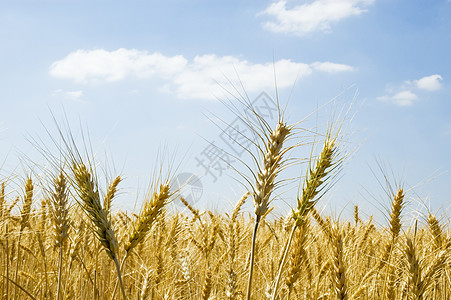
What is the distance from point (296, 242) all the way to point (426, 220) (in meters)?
2.22

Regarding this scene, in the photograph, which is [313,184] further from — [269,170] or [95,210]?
[95,210]

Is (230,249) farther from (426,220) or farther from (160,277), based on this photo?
(426,220)

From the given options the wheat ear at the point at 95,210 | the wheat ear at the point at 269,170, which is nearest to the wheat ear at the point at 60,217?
the wheat ear at the point at 95,210

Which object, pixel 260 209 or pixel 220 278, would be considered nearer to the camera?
pixel 260 209

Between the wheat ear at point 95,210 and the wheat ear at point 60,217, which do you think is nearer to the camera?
the wheat ear at point 95,210

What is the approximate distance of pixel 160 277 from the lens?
3.57m

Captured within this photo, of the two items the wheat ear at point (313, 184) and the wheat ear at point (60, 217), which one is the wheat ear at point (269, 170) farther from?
the wheat ear at point (60, 217)

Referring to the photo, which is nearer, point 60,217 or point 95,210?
point 95,210

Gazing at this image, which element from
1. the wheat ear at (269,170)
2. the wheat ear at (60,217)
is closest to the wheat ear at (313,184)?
the wheat ear at (269,170)

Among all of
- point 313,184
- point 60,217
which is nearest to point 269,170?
point 313,184

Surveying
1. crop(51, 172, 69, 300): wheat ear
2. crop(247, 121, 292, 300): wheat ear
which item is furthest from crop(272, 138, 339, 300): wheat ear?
crop(51, 172, 69, 300): wheat ear

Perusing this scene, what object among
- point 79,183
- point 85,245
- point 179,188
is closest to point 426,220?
point 179,188

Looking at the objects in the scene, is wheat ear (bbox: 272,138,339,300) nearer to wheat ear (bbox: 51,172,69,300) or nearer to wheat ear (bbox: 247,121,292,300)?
wheat ear (bbox: 247,121,292,300)

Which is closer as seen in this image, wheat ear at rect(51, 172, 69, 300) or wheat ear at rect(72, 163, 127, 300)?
wheat ear at rect(72, 163, 127, 300)
